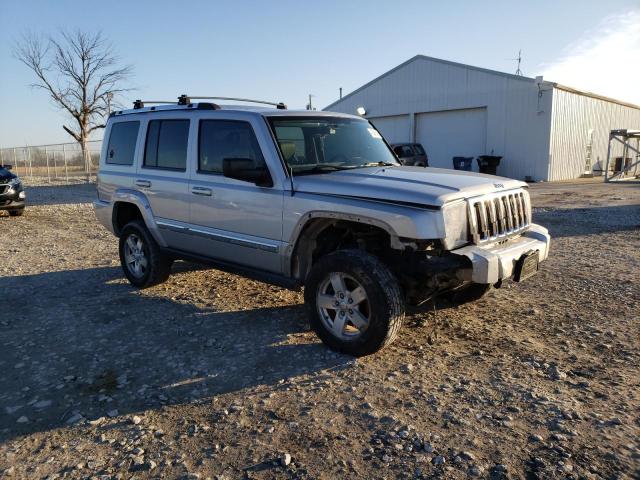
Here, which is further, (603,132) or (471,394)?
(603,132)

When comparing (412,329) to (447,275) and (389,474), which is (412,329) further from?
(389,474)

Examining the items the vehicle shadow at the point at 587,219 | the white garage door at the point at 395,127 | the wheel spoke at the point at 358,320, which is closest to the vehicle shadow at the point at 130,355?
the wheel spoke at the point at 358,320

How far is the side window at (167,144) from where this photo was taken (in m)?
5.32

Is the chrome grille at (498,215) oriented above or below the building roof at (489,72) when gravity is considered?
below

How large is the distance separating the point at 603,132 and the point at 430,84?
33.5 feet

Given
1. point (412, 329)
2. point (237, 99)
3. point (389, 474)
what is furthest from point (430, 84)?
point (389, 474)

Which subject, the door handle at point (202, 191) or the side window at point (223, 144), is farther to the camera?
the door handle at point (202, 191)

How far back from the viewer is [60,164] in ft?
93.9

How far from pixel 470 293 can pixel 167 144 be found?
11.8 feet

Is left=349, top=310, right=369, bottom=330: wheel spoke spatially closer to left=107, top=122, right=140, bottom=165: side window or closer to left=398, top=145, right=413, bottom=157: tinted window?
left=107, top=122, right=140, bottom=165: side window

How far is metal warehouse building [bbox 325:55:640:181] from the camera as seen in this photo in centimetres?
2133

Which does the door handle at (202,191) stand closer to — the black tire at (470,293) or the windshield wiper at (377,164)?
the windshield wiper at (377,164)

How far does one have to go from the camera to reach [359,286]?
12.9 ft

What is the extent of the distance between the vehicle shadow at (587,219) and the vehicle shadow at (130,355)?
21.8 ft
